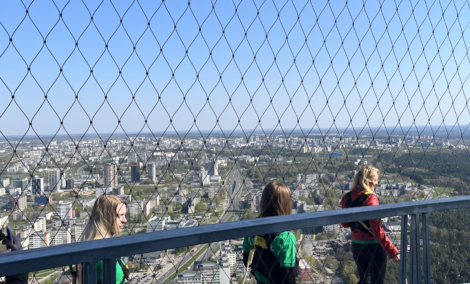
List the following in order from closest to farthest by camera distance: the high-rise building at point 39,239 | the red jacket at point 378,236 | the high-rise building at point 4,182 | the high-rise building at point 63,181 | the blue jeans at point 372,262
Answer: the high-rise building at point 4,182 < the high-rise building at point 39,239 < the high-rise building at point 63,181 < the red jacket at point 378,236 < the blue jeans at point 372,262

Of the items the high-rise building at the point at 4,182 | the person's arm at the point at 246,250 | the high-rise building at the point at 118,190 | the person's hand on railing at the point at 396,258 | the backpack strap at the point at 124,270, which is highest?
the high-rise building at the point at 4,182

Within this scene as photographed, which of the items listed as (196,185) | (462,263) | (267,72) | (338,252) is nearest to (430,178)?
(462,263)

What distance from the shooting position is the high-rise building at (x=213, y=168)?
8.31 feet

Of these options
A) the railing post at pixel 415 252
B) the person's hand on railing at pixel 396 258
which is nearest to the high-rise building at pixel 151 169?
the railing post at pixel 415 252

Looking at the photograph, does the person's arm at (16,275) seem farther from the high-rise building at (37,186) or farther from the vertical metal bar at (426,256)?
the vertical metal bar at (426,256)

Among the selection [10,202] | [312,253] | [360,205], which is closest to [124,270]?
[10,202]

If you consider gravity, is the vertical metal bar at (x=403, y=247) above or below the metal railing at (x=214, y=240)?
below

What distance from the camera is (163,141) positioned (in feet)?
7.52

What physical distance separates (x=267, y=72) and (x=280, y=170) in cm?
66

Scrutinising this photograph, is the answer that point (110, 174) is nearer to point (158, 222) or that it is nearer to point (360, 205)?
point (158, 222)

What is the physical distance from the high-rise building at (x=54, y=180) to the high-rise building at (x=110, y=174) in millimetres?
264

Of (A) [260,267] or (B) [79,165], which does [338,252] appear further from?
(B) [79,165]

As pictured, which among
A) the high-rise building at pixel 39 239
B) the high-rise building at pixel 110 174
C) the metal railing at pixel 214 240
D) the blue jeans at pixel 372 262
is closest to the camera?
the metal railing at pixel 214 240

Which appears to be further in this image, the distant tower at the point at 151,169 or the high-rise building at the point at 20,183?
the distant tower at the point at 151,169
